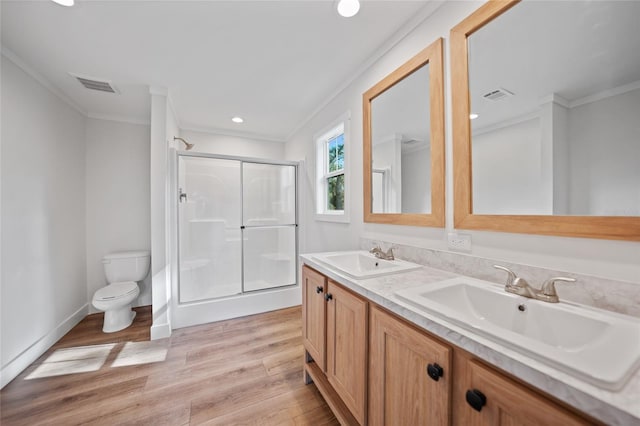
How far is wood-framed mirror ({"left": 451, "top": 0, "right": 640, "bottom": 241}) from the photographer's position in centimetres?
80

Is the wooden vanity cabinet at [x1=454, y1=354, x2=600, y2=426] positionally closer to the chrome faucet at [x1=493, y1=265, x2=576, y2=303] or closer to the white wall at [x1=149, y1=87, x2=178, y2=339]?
the chrome faucet at [x1=493, y1=265, x2=576, y2=303]

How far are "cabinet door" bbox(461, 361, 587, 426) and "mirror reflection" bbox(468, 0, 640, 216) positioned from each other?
0.72 m

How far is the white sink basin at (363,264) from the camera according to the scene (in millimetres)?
1261

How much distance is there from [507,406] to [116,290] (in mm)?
3219

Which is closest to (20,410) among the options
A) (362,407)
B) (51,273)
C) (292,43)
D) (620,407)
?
(51,273)

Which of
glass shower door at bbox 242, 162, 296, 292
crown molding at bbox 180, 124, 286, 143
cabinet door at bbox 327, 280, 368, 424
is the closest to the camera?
cabinet door at bbox 327, 280, 368, 424

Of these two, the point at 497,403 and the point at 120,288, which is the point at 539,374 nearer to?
the point at 497,403

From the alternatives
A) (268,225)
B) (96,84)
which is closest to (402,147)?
(268,225)

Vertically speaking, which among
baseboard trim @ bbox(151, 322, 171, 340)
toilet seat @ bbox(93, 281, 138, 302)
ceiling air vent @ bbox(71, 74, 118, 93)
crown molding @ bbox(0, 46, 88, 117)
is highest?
ceiling air vent @ bbox(71, 74, 118, 93)

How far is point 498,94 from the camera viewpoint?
1.12m

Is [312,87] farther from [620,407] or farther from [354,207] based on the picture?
[620,407]

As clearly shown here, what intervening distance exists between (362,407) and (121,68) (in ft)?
9.89

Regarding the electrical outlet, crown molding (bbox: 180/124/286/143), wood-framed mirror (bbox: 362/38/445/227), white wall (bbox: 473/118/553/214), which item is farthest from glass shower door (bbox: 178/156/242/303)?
white wall (bbox: 473/118/553/214)

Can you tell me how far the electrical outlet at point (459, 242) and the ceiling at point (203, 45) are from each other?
1361 millimetres
